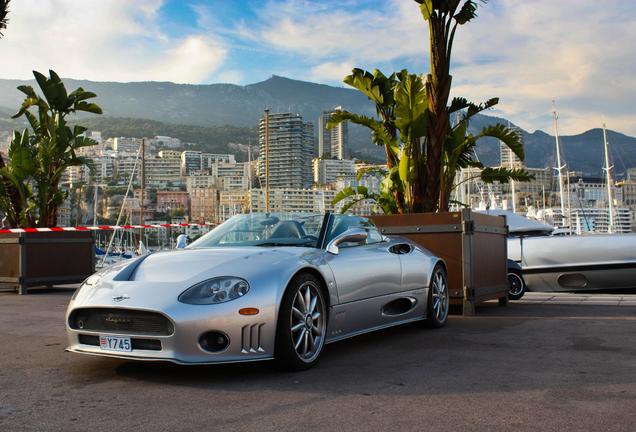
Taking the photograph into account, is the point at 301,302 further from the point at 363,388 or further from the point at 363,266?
the point at 363,266

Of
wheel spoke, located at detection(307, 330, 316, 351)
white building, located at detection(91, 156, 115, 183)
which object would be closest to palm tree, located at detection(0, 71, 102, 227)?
wheel spoke, located at detection(307, 330, 316, 351)

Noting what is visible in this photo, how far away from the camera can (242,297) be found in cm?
468

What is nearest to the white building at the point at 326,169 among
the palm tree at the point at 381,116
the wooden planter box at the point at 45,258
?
the wooden planter box at the point at 45,258

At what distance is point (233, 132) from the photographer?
19325 cm

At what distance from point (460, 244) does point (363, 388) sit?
15.5ft

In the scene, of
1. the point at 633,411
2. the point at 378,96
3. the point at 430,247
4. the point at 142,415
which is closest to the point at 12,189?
the point at 378,96

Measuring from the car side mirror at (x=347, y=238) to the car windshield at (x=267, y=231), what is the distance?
0.14 metres

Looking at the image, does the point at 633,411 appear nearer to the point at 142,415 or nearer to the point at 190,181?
the point at 142,415

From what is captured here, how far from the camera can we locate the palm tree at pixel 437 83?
10.3m

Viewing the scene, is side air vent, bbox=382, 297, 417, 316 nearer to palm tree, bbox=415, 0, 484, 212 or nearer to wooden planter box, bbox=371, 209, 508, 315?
wooden planter box, bbox=371, 209, 508, 315

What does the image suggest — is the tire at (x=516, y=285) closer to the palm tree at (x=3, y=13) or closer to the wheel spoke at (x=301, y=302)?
the wheel spoke at (x=301, y=302)

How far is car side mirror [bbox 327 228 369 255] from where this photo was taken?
19.1 ft

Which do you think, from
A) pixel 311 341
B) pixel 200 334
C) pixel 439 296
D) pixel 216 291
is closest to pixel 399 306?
pixel 439 296

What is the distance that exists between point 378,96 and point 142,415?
946cm
